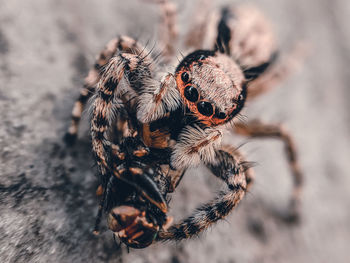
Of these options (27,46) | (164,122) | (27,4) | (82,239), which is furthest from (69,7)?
(82,239)

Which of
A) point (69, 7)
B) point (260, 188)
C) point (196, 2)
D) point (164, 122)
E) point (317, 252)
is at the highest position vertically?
point (69, 7)

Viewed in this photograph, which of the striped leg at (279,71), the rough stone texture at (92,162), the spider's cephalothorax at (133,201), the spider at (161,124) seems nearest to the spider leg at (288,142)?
the rough stone texture at (92,162)

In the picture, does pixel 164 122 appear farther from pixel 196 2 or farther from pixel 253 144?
pixel 196 2

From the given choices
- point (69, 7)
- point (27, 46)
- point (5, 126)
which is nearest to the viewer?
point (5, 126)

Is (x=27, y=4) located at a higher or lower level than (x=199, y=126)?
higher

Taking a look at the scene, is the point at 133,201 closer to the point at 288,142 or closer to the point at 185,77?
the point at 185,77

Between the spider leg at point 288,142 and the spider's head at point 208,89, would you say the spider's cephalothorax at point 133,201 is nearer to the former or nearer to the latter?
the spider's head at point 208,89

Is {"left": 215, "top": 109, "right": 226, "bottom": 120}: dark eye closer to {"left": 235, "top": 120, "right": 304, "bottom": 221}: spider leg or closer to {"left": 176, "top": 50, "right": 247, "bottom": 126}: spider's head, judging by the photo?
{"left": 176, "top": 50, "right": 247, "bottom": 126}: spider's head
